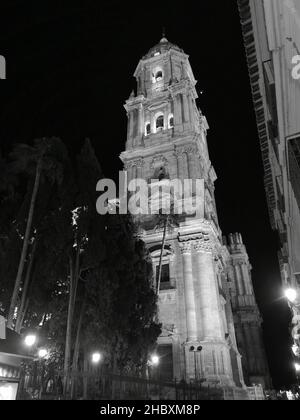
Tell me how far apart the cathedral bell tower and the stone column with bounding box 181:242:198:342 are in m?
0.08

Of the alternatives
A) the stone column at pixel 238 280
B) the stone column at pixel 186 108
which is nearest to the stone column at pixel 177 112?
the stone column at pixel 186 108

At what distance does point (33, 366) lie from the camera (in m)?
11.2

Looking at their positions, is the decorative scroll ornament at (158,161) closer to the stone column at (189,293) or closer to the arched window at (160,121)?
the arched window at (160,121)

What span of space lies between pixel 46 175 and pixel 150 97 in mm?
29570

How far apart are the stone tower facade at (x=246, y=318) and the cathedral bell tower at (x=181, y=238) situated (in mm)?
11626

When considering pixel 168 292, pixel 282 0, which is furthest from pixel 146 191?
pixel 282 0

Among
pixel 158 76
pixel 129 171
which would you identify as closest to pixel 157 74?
pixel 158 76

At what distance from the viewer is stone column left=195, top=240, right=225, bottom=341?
28.1m

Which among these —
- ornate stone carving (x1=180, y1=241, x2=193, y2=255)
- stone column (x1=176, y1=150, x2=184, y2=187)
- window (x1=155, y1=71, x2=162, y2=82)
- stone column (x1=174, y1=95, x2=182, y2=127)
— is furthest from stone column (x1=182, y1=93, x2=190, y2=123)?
ornate stone carving (x1=180, y1=241, x2=193, y2=255)

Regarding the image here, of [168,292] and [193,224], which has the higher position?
[193,224]

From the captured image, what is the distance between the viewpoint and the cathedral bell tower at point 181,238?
90.1 feet

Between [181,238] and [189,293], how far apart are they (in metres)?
5.44

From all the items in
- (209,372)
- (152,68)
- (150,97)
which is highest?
(152,68)
